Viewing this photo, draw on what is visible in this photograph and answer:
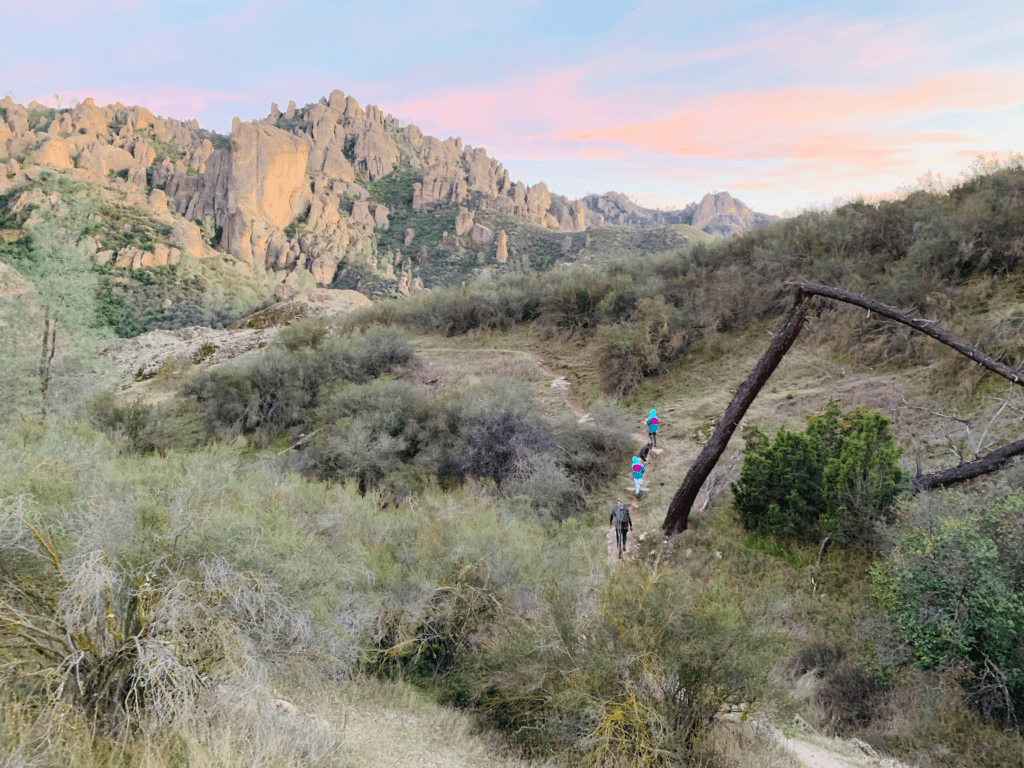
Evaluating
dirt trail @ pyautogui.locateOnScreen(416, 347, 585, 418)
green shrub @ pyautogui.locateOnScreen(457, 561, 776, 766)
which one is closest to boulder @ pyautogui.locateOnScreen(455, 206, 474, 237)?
dirt trail @ pyautogui.locateOnScreen(416, 347, 585, 418)

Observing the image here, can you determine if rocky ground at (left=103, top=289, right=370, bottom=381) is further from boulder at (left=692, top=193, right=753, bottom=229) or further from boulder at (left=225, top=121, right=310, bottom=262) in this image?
boulder at (left=692, top=193, right=753, bottom=229)

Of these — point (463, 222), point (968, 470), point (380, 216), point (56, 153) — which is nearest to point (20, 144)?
point (56, 153)

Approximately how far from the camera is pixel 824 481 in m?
7.65

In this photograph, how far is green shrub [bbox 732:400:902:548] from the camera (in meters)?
7.23

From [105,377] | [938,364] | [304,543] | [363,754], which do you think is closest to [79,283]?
[105,377]

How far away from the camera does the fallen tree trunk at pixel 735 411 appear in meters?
7.49

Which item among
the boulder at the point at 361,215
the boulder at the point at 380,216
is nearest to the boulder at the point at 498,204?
the boulder at the point at 380,216

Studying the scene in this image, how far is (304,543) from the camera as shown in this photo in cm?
443

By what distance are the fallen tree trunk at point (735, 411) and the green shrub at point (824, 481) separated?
0.92m

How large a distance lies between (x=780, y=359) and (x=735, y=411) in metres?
1.01

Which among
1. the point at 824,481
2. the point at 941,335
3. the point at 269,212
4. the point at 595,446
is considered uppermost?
the point at 269,212

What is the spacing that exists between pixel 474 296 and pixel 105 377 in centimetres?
1424

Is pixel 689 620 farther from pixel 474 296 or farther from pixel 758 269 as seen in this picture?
pixel 474 296

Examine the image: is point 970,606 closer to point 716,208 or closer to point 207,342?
point 207,342
